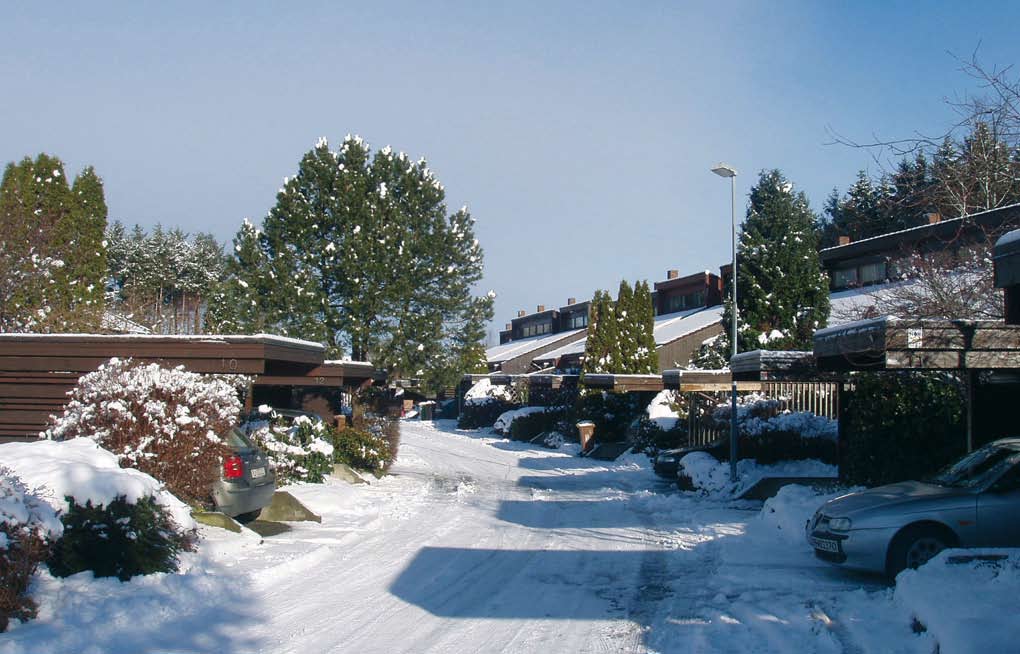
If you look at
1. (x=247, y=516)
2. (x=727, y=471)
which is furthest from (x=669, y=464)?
(x=247, y=516)

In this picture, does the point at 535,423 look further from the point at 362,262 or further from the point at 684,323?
the point at 362,262

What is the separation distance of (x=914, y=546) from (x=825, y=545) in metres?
0.89

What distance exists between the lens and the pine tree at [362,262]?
31.1 m

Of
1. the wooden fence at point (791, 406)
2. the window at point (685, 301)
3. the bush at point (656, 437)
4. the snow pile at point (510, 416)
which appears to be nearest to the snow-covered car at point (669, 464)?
the wooden fence at point (791, 406)

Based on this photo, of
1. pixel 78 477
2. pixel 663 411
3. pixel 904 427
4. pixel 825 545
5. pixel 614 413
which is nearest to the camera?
pixel 78 477

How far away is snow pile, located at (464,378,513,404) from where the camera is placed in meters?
50.4

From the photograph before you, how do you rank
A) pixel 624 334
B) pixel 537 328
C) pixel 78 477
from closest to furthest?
1. pixel 78 477
2. pixel 624 334
3. pixel 537 328

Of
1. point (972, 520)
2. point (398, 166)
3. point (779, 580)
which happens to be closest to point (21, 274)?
point (398, 166)

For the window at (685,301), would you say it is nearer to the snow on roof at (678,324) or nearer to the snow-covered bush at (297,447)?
the snow on roof at (678,324)

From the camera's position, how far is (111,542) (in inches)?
332

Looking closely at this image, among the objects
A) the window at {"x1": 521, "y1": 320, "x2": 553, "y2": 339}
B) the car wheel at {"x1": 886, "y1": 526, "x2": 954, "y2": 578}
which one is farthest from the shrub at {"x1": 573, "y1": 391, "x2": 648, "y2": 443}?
the window at {"x1": 521, "y1": 320, "x2": 553, "y2": 339}

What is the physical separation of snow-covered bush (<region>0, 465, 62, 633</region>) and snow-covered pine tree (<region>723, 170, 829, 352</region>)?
26.8 metres

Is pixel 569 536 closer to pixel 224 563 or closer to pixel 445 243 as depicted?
pixel 224 563

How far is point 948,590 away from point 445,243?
27.5 metres
